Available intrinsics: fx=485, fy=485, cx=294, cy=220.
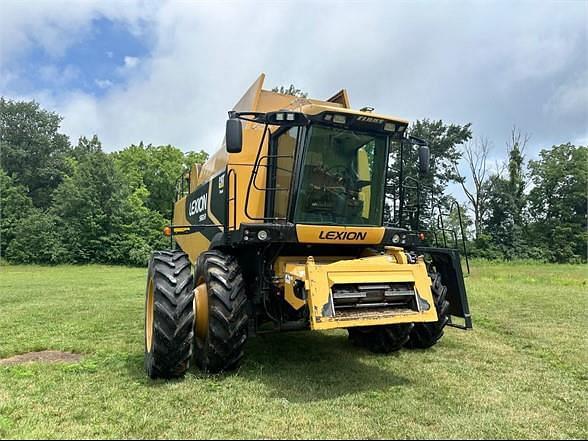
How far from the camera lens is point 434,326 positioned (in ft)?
21.1

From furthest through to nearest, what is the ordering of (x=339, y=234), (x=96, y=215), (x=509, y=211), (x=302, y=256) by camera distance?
(x=509, y=211) < (x=96, y=215) < (x=302, y=256) < (x=339, y=234)

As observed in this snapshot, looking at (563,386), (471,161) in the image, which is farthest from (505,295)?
(471,161)

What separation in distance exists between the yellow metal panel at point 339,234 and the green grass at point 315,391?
4.87ft

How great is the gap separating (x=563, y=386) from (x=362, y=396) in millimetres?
2211

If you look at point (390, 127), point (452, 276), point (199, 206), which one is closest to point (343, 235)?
point (390, 127)

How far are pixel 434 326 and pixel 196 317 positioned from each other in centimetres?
315

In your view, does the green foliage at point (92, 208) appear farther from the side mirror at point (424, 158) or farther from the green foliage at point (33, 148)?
the side mirror at point (424, 158)

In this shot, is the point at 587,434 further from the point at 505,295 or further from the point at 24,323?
the point at 505,295

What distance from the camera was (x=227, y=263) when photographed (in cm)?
551

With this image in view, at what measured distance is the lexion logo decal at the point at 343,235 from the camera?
5.57 m

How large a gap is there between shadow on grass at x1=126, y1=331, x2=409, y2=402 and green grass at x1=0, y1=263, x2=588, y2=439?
2 centimetres

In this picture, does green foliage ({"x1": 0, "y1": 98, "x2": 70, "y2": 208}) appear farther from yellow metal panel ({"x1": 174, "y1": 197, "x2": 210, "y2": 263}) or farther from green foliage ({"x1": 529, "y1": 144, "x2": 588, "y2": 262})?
green foliage ({"x1": 529, "y1": 144, "x2": 588, "y2": 262})

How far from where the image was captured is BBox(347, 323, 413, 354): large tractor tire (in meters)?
6.17

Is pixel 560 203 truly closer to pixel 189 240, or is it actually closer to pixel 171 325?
pixel 189 240
